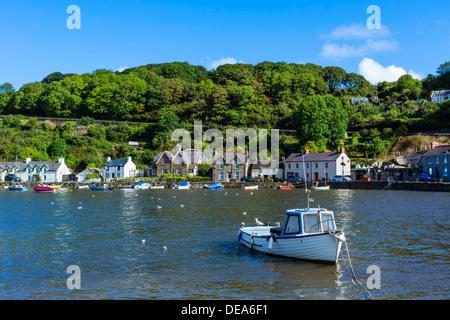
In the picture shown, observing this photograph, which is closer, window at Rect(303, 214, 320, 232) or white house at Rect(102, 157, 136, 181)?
window at Rect(303, 214, 320, 232)

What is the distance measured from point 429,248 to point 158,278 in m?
15.4

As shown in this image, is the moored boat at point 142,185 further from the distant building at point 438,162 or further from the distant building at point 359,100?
the distant building at point 359,100

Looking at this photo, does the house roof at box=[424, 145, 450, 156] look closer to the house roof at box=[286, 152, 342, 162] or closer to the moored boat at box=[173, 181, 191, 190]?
the house roof at box=[286, 152, 342, 162]

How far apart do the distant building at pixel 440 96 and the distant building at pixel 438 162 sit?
62530 millimetres

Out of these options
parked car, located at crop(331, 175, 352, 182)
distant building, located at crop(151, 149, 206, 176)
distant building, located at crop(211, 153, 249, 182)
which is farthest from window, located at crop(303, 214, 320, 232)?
distant building, located at crop(151, 149, 206, 176)

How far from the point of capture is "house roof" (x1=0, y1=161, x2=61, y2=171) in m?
101

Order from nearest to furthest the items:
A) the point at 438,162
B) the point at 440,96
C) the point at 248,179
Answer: the point at 438,162, the point at 248,179, the point at 440,96

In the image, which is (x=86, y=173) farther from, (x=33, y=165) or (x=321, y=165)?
(x=321, y=165)

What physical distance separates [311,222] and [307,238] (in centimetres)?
106

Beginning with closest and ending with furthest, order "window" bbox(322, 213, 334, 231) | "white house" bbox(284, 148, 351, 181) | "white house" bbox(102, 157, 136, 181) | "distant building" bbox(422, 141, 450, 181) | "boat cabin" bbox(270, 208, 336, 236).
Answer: "boat cabin" bbox(270, 208, 336, 236) < "window" bbox(322, 213, 334, 231) < "distant building" bbox(422, 141, 450, 181) < "white house" bbox(284, 148, 351, 181) < "white house" bbox(102, 157, 136, 181)

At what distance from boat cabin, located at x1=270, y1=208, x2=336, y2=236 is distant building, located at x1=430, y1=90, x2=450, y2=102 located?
125m

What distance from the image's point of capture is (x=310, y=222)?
2020 cm

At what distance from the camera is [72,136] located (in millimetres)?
115688

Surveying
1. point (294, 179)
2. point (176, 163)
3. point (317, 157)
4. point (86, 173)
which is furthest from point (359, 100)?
point (86, 173)
